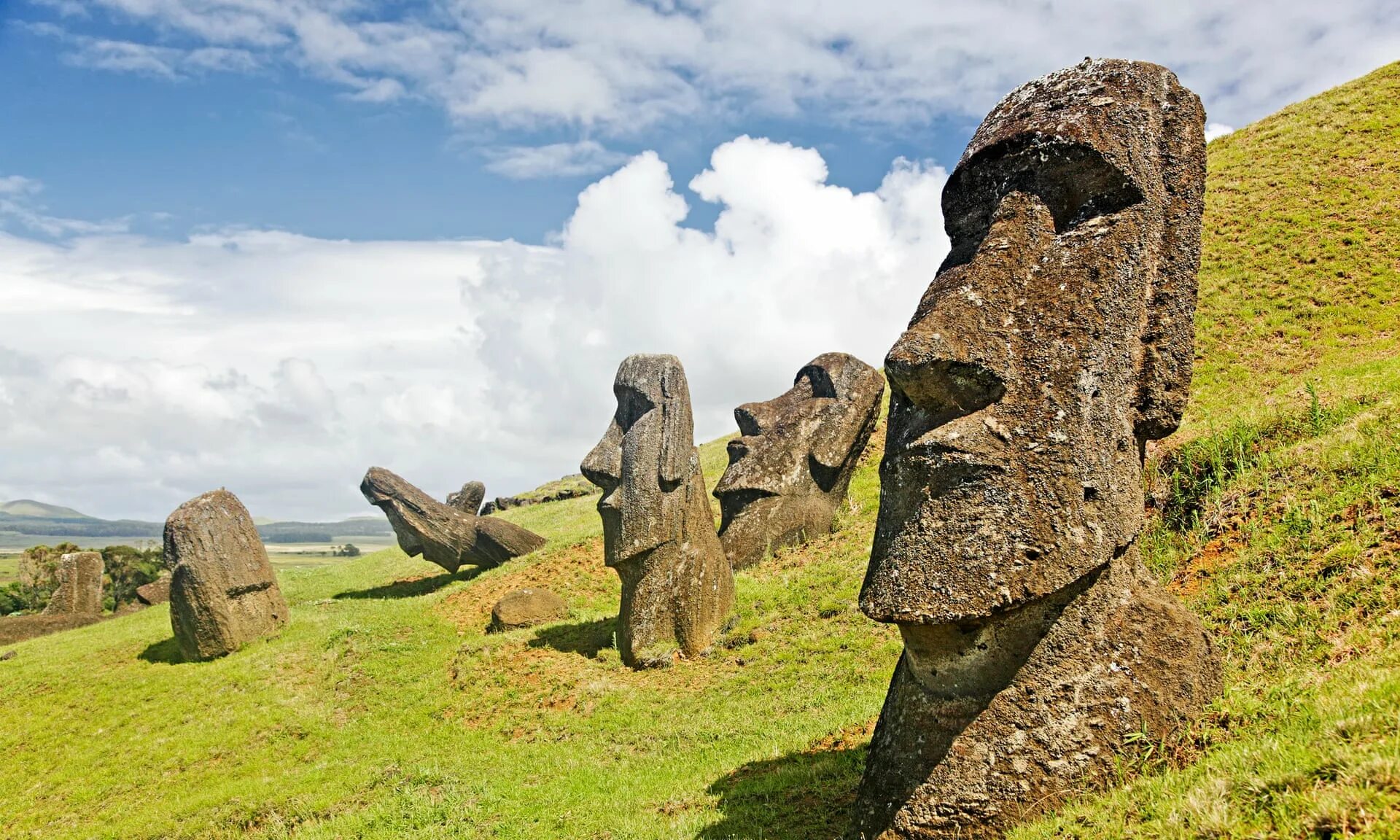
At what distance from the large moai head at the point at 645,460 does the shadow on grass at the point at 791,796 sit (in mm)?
6286

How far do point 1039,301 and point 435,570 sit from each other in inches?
999

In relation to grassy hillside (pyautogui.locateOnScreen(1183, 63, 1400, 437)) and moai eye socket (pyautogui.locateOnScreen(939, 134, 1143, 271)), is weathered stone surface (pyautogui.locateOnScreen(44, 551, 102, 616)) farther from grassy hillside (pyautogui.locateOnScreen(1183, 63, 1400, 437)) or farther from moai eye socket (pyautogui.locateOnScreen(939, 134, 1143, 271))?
grassy hillside (pyautogui.locateOnScreen(1183, 63, 1400, 437))

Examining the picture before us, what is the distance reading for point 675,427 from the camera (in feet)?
51.0

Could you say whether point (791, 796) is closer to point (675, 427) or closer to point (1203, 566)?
point (1203, 566)

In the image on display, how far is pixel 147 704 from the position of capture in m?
15.9

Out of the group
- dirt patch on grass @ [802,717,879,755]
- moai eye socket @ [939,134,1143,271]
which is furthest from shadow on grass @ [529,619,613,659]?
moai eye socket @ [939,134,1143,271]

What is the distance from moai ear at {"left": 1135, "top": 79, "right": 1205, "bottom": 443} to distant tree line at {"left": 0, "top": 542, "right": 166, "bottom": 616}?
1323 inches

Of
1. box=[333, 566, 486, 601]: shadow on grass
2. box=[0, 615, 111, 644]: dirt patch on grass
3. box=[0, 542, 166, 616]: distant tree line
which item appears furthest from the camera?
box=[0, 542, 166, 616]: distant tree line

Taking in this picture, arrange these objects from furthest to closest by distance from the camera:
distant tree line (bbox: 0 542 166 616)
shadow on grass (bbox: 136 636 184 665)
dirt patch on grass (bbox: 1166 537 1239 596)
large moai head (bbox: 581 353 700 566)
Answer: distant tree line (bbox: 0 542 166 616) → shadow on grass (bbox: 136 636 184 665) → large moai head (bbox: 581 353 700 566) → dirt patch on grass (bbox: 1166 537 1239 596)

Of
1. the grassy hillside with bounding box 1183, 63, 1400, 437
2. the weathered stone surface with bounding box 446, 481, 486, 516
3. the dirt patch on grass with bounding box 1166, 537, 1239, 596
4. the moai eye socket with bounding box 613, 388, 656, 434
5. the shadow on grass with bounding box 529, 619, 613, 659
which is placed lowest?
the shadow on grass with bounding box 529, 619, 613, 659

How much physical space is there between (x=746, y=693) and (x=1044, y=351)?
8116mm

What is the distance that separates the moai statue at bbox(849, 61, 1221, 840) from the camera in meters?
5.43

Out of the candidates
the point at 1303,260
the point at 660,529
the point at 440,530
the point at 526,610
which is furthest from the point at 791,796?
the point at 1303,260

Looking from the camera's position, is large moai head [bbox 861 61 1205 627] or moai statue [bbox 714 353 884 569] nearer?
large moai head [bbox 861 61 1205 627]
